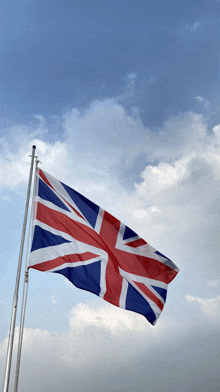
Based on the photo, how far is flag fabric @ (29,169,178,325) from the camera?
1706 cm

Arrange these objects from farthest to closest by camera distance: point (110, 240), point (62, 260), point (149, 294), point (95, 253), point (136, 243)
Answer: point (136, 243)
point (110, 240)
point (149, 294)
point (95, 253)
point (62, 260)

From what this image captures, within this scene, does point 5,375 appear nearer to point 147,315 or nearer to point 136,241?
point 147,315

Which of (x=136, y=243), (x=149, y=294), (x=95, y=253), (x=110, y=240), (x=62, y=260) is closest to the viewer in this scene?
(x=62, y=260)

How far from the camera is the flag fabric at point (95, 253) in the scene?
672 inches

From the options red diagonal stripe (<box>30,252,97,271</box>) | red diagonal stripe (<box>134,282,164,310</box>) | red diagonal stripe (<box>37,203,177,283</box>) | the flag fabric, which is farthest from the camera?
red diagonal stripe (<box>134,282,164,310</box>)

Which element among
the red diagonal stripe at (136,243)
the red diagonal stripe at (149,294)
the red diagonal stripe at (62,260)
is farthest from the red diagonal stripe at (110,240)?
the red diagonal stripe at (62,260)

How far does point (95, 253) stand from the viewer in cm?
1848

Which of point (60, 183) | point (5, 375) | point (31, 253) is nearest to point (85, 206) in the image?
point (60, 183)

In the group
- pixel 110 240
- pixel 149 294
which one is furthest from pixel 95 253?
pixel 149 294

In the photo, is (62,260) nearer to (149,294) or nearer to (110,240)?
(110,240)

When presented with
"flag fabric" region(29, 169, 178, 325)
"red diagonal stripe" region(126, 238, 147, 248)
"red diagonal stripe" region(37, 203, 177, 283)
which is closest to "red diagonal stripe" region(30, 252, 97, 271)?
"flag fabric" region(29, 169, 178, 325)

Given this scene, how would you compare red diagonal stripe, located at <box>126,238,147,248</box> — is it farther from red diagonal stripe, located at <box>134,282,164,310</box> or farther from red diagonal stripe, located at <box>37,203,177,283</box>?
red diagonal stripe, located at <box>134,282,164,310</box>

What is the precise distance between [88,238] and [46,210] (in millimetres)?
2501

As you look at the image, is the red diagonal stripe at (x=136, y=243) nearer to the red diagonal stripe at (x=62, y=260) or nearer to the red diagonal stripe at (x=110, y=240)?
the red diagonal stripe at (x=110, y=240)
